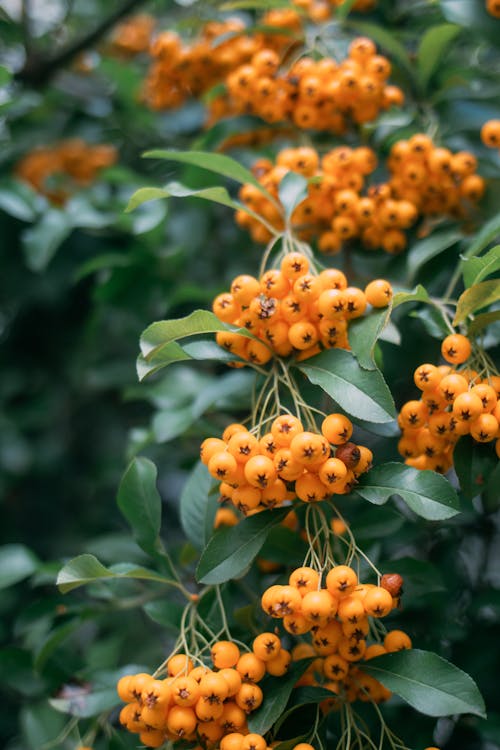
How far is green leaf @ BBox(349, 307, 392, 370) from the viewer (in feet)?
4.33

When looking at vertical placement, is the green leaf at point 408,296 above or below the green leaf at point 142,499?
above

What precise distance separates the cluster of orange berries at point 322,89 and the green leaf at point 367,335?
72 cm

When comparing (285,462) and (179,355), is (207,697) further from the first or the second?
(179,355)

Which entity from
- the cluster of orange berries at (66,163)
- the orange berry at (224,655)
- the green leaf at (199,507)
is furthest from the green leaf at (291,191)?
the cluster of orange berries at (66,163)

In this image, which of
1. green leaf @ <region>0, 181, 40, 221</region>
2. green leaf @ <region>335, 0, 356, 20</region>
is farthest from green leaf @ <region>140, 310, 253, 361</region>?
green leaf @ <region>0, 181, 40, 221</region>

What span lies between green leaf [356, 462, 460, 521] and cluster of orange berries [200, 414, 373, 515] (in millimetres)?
29

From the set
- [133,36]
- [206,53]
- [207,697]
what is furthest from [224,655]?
[133,36]

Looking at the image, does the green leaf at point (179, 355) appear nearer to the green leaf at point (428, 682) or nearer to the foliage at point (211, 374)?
the foliage at point (211, 374)

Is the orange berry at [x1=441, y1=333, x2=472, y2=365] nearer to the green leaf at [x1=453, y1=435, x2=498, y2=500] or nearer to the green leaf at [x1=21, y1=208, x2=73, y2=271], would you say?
the green leaf at [x1=453, y1=435, x2=498, y2=500]

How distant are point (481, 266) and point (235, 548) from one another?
0.71m

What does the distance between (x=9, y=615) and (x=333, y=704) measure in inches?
62.5

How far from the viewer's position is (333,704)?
54.9 inches

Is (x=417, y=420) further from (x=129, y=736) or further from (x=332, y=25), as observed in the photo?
(x=332, y=25)

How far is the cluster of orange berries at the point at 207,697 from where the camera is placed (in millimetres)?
1231
